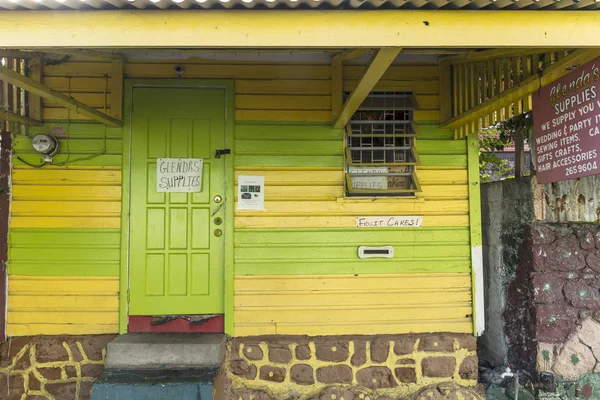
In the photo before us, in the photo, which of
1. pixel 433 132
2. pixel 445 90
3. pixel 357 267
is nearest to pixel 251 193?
pixel 357 267

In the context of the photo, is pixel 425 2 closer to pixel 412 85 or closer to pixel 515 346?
pixel 412 85

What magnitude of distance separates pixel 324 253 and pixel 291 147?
1161 mm

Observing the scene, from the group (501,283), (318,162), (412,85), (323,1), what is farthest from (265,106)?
(501,283)

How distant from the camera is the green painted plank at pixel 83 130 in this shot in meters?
3.98

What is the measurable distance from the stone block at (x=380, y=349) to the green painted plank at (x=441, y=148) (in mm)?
1999

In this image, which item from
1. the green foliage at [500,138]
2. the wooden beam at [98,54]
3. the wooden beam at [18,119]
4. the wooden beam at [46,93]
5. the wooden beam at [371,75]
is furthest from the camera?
the green foliage at [500,138]

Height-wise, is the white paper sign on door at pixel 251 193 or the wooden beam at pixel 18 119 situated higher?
the wooden beam at pixel 18 119

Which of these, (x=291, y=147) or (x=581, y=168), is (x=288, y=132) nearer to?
(x=291, y=147)

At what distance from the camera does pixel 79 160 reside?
157 inches

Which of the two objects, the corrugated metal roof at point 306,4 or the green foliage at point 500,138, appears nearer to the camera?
the corrugated metal roof at point 306,4

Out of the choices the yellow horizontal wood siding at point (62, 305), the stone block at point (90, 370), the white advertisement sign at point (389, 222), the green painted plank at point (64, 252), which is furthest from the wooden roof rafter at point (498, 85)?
the stone block at point (90, 370)

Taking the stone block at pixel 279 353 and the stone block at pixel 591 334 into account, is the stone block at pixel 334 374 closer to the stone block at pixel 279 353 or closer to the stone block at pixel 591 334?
the stone block at pixel 279 353

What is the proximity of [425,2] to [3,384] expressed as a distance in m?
5.00

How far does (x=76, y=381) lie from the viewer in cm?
388
